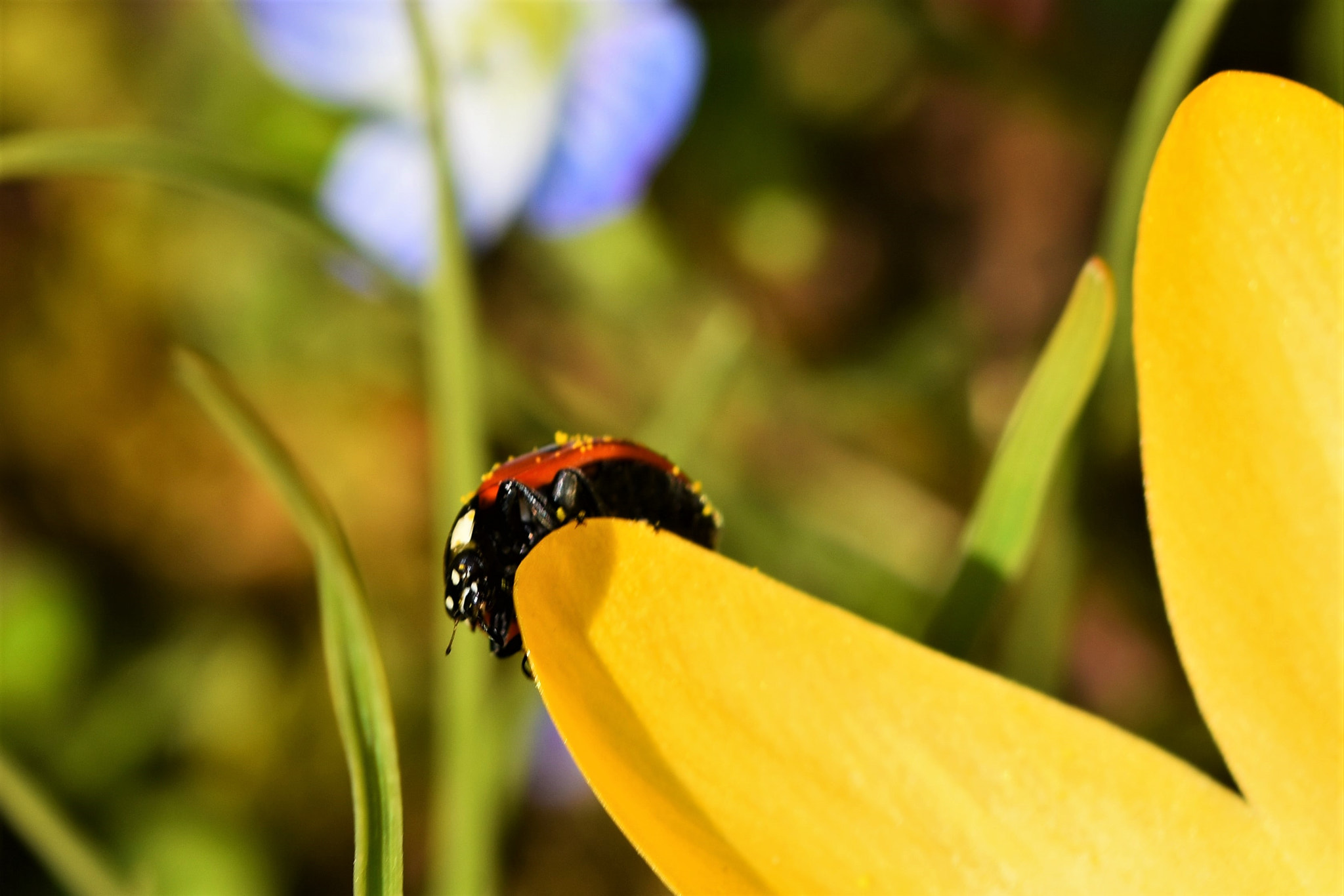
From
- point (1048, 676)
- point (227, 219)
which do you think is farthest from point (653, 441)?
point (227, 219)

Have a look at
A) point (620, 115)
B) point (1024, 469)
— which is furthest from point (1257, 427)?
point (620, 115)

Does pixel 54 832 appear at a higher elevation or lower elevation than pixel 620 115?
lower

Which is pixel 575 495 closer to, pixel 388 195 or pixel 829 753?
pixel 829 753

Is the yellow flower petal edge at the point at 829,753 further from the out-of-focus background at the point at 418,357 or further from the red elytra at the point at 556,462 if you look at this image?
the out-of-focus background at the point at 418,357

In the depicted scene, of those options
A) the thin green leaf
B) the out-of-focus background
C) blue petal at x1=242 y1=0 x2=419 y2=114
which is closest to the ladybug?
the thin green leaf

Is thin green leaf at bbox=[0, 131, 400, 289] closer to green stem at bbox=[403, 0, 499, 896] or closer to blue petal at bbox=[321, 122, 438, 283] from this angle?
green stem at bbox=[403, 0, 499, 896]

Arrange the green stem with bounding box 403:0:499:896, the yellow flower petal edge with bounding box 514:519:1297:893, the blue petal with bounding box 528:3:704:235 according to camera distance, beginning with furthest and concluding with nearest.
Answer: the blue petal with bounding box 528:3:704:235 < the green stem with bounding box 403:0:499:896 < the yellow flower petal edge with bounding box 514:519:1297:893

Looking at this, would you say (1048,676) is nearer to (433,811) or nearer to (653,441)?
(653,441)

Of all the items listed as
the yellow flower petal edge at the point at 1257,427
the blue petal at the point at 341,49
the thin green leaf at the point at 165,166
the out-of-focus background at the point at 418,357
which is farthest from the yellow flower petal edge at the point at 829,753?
the blue petal at the point at 341,49
